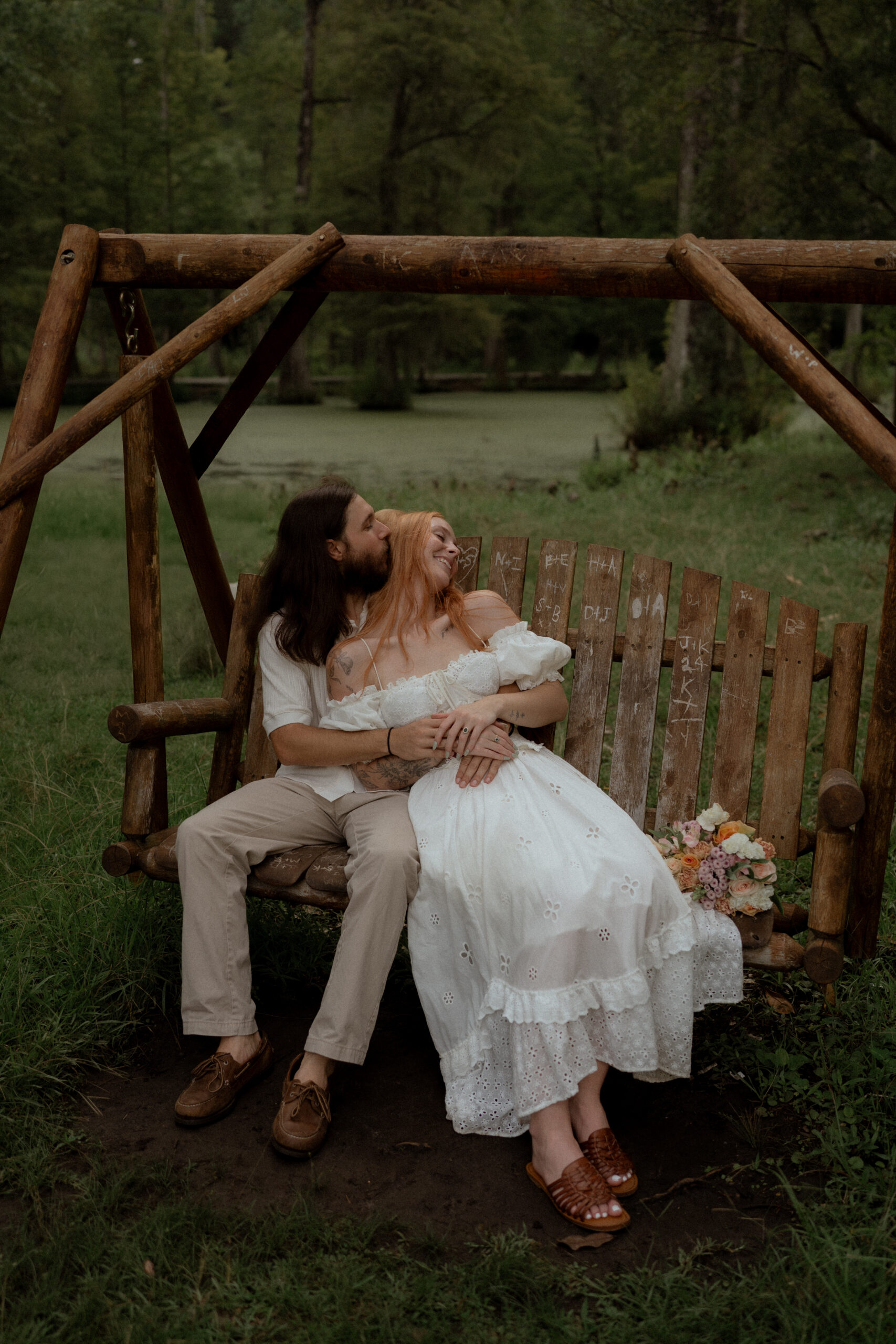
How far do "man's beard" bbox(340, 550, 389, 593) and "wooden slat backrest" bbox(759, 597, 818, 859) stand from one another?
3.44 feet

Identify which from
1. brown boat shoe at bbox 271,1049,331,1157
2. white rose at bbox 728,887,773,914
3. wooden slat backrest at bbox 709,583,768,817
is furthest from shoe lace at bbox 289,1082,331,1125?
wooden slat backrest at bbox 709,583,768,817

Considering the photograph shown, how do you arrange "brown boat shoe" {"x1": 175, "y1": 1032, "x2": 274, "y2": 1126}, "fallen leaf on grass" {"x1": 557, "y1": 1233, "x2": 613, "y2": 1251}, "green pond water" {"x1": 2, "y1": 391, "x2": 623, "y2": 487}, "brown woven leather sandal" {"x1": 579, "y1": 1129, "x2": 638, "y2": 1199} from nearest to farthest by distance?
"fallen leaf on grass" {"x1": 557, "y1": 1233, "x2": 613, "y2": 1251}
"brown woven leather sandal" {"x1": 579, "y1": 1129, "x2": 638, "y2": 1199}
"brown boat shoe" {"x1": 175, "y1": 1032, "x2": 274, "y2": 1126}
"green pond water" {"x1": 2, "y1": 391, "x2": 623, "y2": 487}

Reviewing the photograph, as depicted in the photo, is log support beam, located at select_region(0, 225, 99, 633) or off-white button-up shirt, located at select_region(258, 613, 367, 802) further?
off-white button-up shirt, located at select_region(258, 613, 367, 802)

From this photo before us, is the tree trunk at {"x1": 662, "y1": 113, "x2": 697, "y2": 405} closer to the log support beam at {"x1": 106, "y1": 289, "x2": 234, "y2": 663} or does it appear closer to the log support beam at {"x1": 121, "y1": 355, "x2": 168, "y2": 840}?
the log support beam at {"x1": 106, "y1": 289, "x2": 234, "y2": 663}

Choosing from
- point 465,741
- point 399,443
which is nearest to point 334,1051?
point 465,741

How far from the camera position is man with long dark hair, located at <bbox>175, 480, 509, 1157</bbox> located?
251cm

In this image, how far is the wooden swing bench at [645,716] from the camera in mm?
2734

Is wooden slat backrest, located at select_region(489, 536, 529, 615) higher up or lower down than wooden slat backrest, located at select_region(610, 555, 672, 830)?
higher up

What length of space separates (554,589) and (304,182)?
18.6 metres

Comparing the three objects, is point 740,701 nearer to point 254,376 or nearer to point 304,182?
point 254,376

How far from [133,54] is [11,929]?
21128 mm

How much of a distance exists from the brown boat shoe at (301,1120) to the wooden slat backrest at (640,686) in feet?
3.76

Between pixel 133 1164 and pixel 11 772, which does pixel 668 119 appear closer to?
pixel 11 772

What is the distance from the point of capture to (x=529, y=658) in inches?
114
